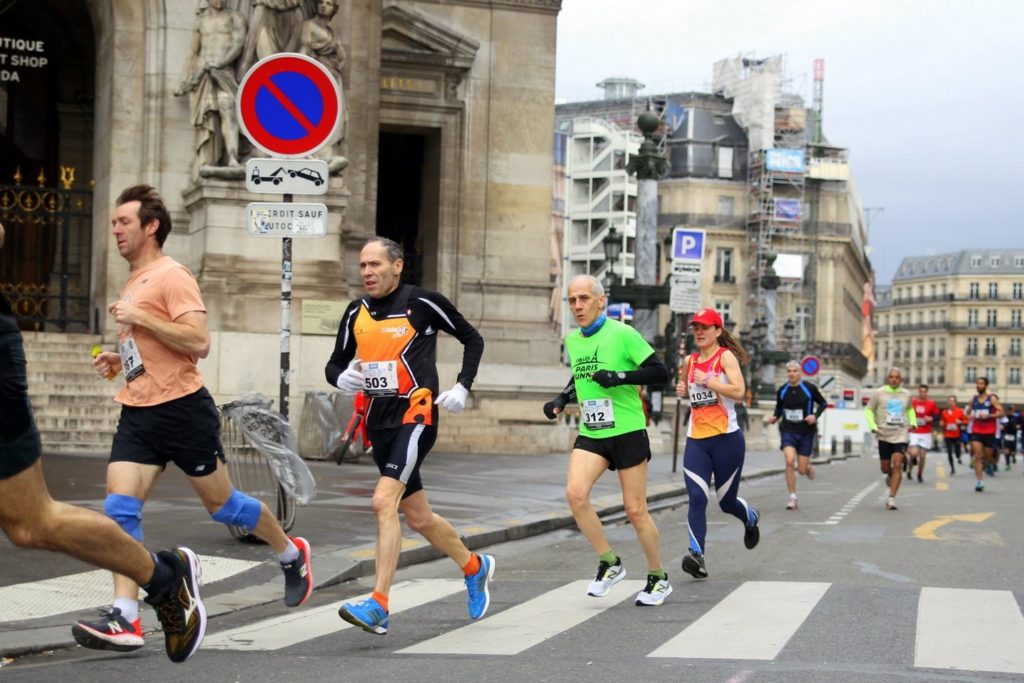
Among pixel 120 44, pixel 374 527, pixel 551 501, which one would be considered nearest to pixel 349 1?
pixel 120 44

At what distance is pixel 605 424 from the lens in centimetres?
980

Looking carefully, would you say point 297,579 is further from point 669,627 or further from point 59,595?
point 669,627

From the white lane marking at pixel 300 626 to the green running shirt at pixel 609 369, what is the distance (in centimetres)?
138

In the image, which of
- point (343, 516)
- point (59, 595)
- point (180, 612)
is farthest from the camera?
point (343, 516)

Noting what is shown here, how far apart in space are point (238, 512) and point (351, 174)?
1672 centimetres

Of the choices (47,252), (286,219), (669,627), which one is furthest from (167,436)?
Answer: (47,252)

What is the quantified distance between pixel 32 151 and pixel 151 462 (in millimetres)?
23250

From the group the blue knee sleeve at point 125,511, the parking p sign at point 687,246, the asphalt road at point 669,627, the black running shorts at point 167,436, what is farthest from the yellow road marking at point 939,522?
the blue knee sleeve at point 125,511

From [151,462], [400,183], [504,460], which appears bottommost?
[504,460]

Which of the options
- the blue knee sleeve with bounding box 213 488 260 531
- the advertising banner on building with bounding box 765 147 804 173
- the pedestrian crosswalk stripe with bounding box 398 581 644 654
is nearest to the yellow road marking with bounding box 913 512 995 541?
the pedestrian crosswalk stripe with bounding box 398 581 644 654

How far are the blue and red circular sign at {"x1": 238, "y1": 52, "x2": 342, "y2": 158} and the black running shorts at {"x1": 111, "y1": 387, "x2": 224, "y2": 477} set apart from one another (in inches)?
143

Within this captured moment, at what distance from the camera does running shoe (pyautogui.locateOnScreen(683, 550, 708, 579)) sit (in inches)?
424

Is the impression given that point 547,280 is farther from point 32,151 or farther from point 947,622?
point 947,622

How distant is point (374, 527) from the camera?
1313 cm
